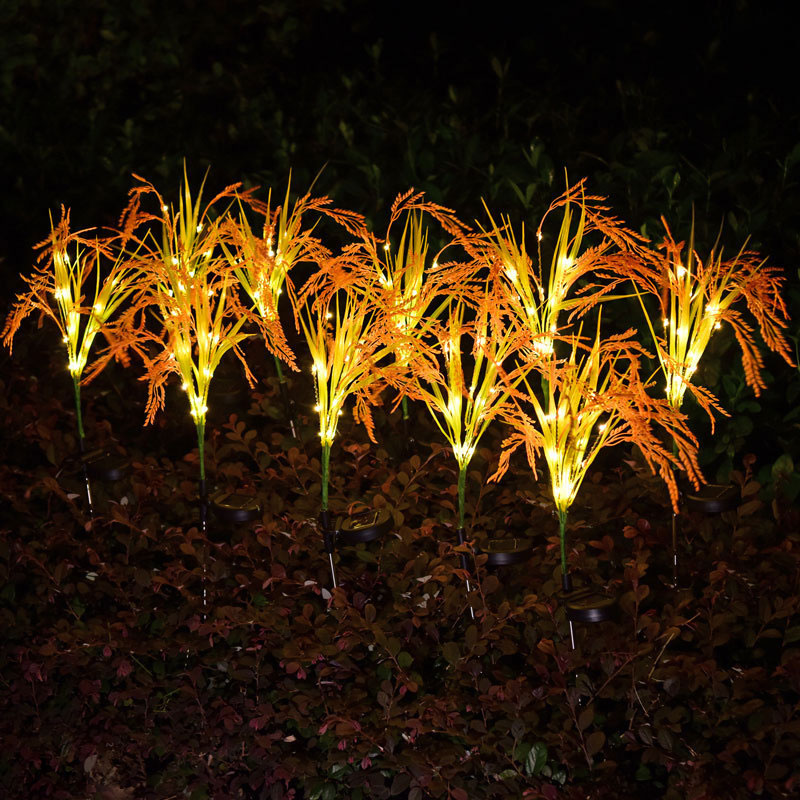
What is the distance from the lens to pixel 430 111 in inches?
212

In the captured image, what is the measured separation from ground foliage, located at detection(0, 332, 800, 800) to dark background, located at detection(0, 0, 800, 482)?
2.67 ft

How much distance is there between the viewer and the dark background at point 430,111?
420 cm

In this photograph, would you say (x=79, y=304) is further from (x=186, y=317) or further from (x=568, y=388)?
(x=568, y=388)

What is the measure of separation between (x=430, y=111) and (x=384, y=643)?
3451 millimetres

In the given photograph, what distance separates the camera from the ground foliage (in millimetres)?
2641

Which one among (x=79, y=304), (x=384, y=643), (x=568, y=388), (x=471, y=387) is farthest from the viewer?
(x=79, y=304)

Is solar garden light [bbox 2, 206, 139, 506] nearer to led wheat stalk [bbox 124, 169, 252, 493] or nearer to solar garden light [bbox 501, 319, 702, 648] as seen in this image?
led wheat stalk [bbox 124, 169, 252, 493]

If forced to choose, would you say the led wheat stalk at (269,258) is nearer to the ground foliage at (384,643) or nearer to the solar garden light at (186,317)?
the solar garden light at (186,317)

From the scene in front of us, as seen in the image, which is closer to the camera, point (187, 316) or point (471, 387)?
point (471, 387)

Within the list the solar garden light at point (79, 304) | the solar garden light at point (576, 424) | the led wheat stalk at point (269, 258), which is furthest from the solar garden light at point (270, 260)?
the solar garden light at point (576, 424)

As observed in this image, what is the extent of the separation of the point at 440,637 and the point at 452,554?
26 cm

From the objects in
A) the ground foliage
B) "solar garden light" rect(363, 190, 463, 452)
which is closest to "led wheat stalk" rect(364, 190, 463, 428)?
"solar garden light" rect(363, 190, 463, 452)

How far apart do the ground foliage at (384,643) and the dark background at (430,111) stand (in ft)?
2.67

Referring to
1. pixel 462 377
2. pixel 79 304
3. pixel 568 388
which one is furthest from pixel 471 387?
pixel 79 304
